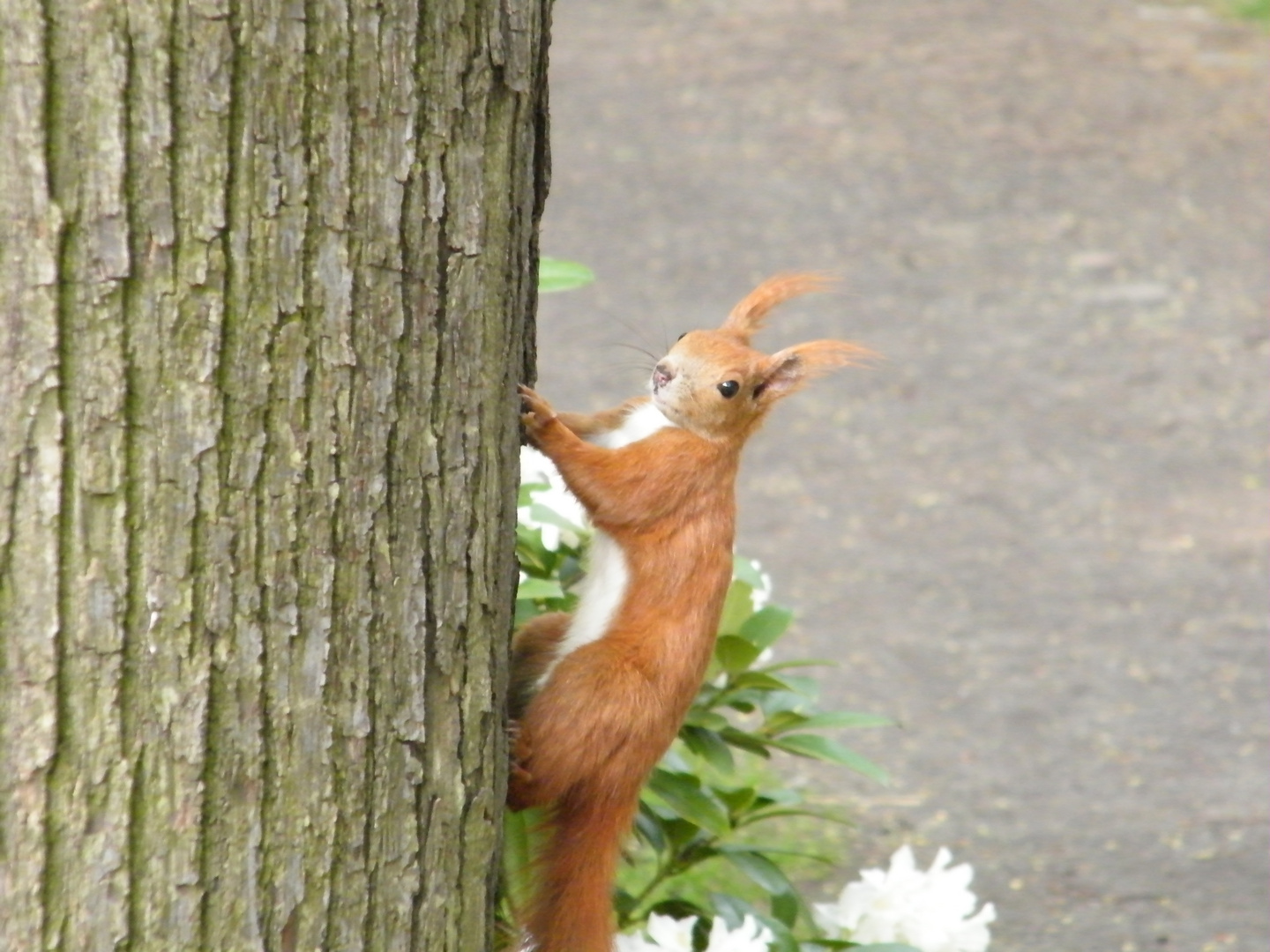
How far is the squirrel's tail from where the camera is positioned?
2.10 metres

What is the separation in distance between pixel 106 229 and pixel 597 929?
1.13 metres

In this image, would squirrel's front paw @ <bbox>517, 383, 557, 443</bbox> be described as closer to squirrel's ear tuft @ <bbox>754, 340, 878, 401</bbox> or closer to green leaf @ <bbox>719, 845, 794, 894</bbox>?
squirrel's ear tuft @ <bbox>754, 340, 878, 401</bbox>

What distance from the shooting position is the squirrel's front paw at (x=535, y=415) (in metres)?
2.07

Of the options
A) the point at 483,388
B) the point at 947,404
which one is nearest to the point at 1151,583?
the point at 947,404

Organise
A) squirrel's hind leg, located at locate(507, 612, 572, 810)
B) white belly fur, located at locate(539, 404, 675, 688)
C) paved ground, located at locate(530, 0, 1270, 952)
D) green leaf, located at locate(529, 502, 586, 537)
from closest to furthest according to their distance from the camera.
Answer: squirrel's hind leg, located at locate(507, 612, 572, 810) → white belly fur, located at locate(539, 404, 675, 688) → green leaf, located at locate(529, 502, 586, 537) → paved ground, located at locate(530, 0, 1270, 952)

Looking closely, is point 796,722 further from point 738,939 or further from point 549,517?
point 549,517

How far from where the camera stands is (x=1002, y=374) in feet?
19.6

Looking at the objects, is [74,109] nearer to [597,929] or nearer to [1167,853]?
[597,929]

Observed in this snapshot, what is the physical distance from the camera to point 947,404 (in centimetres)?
582

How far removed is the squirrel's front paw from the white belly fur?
184mm

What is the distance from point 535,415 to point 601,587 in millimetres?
261

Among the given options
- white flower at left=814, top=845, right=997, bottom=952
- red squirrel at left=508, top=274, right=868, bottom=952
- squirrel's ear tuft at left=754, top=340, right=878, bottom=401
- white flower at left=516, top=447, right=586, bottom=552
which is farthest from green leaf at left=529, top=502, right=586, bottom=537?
white flower at left=814, top=845, right=997, bottom=952

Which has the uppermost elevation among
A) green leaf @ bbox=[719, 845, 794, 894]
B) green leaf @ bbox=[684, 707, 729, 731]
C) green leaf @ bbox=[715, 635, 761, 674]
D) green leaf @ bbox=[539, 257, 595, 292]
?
green leaf @ bbox=[539, 257, 595, 292]

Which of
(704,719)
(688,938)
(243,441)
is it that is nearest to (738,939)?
(688,938)
